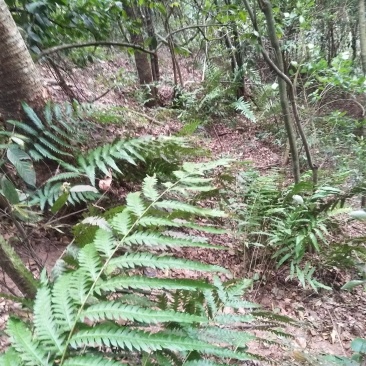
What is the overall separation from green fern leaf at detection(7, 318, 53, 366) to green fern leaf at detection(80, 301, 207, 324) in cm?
12

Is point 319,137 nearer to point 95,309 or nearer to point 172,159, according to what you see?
point 172,159

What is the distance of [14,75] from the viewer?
2135 millimetres

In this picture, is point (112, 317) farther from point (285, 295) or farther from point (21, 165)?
point (285, 295)

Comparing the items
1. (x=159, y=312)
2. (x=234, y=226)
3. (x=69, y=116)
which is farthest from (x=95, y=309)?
(x=234, y=226)

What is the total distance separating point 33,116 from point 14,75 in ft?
0.88

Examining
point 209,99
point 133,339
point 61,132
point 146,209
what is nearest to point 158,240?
point 146,209

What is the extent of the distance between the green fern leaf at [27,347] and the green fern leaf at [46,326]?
0.06 feet

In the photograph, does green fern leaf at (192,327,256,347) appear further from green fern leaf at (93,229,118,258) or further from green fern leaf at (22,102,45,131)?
green fern leaf at (22,102,45,131)

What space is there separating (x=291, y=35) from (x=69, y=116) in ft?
19.6

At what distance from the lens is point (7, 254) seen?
113 cm

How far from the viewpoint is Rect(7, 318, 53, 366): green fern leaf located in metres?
0.76

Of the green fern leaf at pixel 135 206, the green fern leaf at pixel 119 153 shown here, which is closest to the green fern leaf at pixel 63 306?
the green fern leaf at pixel 135 206

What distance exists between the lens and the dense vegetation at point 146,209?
34.4 inches

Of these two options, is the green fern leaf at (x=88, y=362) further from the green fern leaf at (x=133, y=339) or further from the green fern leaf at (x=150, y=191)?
the green fern leaf at (x=150, y=191)
